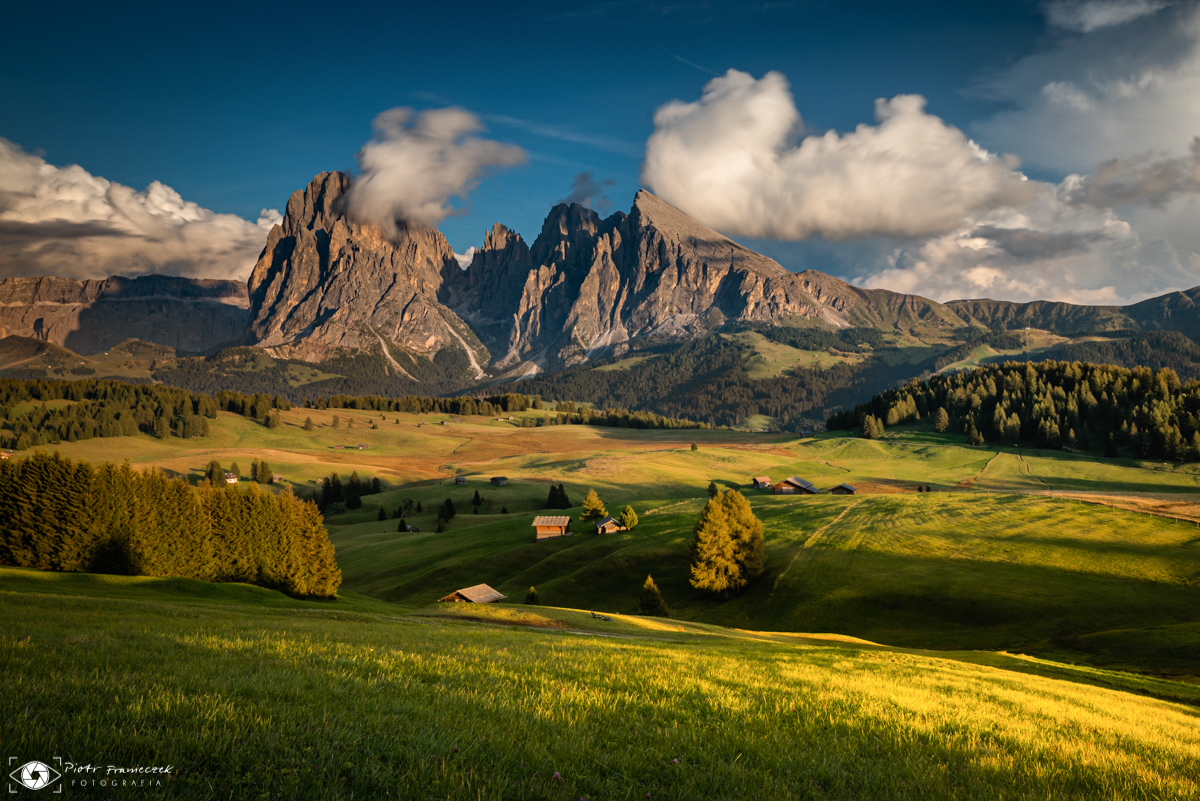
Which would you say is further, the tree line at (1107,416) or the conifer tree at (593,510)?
the tree line at (1107,416)

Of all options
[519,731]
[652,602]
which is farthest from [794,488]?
[519,731]

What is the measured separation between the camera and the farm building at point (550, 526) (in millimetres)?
98375

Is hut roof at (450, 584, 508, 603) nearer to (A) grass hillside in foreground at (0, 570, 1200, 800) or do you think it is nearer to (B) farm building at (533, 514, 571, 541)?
(B) farm building at (533, 514, 571, 541)

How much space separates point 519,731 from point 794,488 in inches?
5536

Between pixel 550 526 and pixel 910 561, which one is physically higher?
pixel 910 561

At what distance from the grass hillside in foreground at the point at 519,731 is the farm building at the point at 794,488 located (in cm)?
12985

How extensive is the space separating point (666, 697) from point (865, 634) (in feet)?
187

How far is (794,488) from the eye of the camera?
138 metres

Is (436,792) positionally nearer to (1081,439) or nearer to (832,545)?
(832,545)

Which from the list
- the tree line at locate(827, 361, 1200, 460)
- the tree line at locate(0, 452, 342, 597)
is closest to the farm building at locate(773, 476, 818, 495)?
the tree line at locate(827, 361, 1200, 460)

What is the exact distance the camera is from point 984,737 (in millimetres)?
8734

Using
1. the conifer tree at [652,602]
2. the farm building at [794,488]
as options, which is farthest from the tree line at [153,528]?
the farm building at [794,488]

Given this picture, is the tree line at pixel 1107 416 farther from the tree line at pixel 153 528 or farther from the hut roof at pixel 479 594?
the tree line at pixel 153 528

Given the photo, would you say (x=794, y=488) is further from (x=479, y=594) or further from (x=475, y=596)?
(x=475, y=596)
